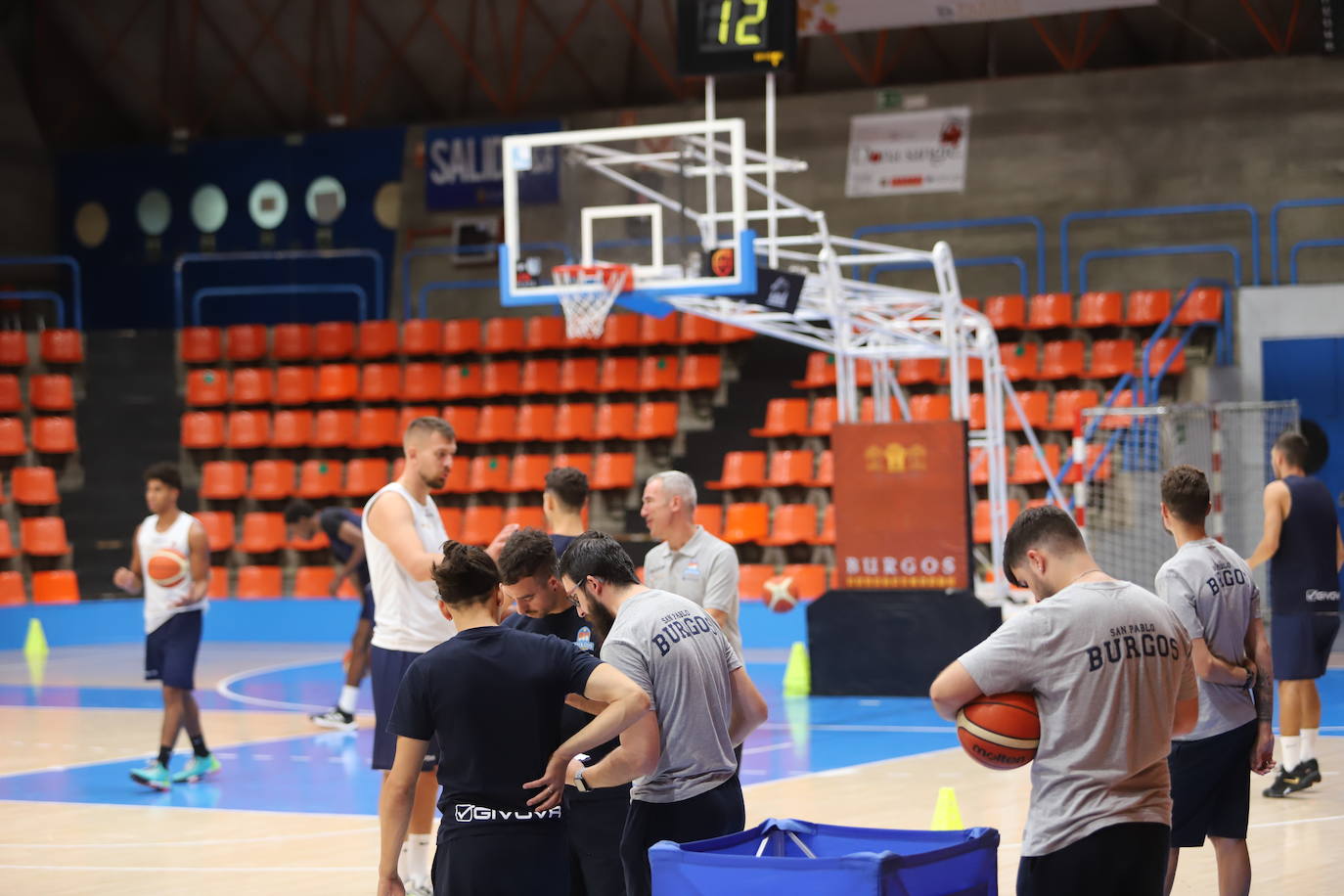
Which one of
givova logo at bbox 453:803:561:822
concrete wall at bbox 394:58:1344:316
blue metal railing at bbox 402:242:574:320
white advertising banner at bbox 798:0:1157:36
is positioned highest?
white advertising banner at bbox 798:0:1157:36

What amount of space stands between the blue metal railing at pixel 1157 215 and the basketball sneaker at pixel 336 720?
37.8 feet

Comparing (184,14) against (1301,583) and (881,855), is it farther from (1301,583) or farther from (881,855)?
(881,855)

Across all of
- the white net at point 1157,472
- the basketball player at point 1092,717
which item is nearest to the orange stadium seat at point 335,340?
the white net at point 1157,472

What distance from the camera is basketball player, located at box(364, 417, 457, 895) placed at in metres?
7.88

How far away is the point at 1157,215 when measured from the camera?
72.0ft

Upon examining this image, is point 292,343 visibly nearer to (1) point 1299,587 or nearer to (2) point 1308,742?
(1) point 1299,587

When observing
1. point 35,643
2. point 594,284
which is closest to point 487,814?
point 594,284

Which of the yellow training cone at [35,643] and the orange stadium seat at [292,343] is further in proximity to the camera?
the orange stadium seat at [292,343]

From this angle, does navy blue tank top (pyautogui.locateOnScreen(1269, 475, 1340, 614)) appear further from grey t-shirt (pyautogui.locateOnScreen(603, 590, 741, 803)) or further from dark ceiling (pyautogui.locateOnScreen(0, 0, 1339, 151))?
dark ceiling (pyautogui.locateOnScreen(0, 0, 1339, 151))

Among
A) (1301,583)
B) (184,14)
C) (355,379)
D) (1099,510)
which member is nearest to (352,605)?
(355,379)

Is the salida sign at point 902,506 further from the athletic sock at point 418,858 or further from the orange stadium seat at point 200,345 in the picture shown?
the orange stadium seat at point 200,345

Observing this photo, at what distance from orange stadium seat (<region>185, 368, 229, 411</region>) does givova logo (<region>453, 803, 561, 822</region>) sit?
1943 centimetres

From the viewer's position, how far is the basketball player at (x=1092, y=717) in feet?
15.8

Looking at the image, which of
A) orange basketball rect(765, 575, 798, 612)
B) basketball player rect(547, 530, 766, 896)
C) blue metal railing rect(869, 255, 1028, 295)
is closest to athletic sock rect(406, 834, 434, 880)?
basketball player rect(547, 530, 766, 896)
